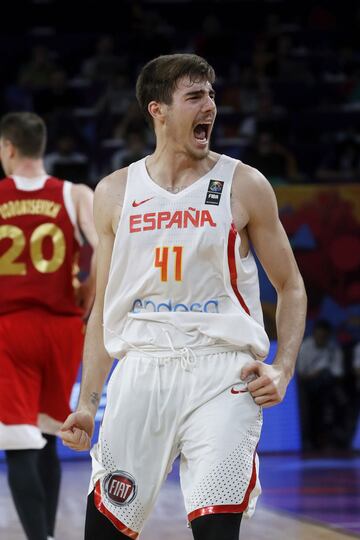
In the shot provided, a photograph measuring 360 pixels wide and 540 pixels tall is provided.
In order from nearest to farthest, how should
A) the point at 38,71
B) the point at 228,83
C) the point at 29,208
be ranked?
the point at 29,208 → the point at 38,71 → the point at 228,83

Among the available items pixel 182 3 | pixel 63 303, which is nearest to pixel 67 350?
pixel 63 303

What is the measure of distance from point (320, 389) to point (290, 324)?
25.0 ft

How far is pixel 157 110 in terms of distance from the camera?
3.48m

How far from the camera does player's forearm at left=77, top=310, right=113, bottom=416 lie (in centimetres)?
344

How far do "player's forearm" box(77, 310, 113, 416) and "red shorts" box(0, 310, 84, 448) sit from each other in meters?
1.90

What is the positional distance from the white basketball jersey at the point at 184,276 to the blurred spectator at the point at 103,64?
1094cm

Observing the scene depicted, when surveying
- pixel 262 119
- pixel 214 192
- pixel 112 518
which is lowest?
pixel 112 518

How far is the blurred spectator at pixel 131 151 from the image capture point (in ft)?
38.4

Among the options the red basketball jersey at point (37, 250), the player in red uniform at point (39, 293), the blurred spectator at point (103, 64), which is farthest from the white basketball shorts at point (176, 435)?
the blurred spectator at point (103, 64)

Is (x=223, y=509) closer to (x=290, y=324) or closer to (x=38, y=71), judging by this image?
(x=290, y=324)

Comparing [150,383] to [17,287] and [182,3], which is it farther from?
[182,3]

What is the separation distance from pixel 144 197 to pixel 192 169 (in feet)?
0.60

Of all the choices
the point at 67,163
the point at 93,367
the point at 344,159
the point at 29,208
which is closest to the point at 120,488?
the point at 93,367

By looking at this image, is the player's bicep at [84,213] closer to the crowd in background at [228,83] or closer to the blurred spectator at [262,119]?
the crowd in background at [228,83]
